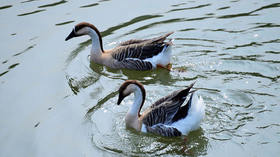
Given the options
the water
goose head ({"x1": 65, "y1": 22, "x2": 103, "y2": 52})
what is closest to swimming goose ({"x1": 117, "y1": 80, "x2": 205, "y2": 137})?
the water

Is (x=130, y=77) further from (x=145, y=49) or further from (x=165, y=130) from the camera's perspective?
(x=165, y=130)

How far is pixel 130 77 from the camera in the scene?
9.57 m

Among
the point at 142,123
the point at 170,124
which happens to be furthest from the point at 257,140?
the point at 142,123

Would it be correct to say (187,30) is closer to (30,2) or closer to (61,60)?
(61,60)

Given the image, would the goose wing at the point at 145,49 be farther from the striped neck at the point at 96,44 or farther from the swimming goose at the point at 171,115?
the swimming goose at the point at 171,115

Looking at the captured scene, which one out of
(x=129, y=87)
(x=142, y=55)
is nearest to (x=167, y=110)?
(x=129, y=87)

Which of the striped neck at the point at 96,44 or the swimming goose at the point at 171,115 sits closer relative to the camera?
the swimming goose at the point at 171,115

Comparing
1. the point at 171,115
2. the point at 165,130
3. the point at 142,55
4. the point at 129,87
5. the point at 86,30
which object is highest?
Answer: the point at 86,30

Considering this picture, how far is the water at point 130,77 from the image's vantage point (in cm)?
707

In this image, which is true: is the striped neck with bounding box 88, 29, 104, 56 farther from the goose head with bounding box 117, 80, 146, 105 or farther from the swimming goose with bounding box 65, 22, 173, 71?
the goose head with bounding box 117, 80, 146, 105

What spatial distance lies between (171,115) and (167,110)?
4.6 inches

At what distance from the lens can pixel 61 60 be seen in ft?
34.2

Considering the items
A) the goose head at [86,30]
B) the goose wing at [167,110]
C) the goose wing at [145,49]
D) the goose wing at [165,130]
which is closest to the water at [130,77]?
the goose wing at [165,130]

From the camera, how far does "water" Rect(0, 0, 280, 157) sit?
7.07 metres
